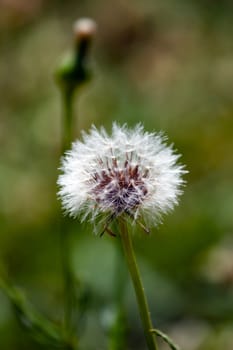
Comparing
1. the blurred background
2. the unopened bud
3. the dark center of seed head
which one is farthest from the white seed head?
the unopened bud

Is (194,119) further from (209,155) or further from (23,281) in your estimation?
(23,281)

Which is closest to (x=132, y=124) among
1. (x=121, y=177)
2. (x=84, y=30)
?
(x=84, y=30)

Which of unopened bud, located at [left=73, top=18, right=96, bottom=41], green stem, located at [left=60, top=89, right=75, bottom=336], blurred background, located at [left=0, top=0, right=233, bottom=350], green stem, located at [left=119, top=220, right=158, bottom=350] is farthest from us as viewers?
blurred background, located at [left=0, top=0, right=233, bottom=350]

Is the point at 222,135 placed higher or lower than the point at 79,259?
higher

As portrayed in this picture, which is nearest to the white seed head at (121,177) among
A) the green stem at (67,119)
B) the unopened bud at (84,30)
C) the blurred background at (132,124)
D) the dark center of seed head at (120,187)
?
the dark center of seed head at (120,187)

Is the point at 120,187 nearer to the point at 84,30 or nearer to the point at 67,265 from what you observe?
the point at 67,265

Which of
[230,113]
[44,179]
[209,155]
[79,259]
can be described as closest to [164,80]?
[230,113]

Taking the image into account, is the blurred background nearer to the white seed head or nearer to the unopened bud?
the unopened bud

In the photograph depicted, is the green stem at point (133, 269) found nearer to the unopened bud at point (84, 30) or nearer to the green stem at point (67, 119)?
the green stem at point (67, 119)
